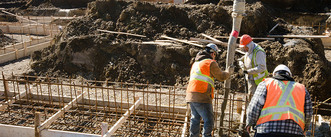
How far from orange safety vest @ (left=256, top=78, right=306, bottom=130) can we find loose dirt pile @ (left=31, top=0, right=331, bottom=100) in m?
4.81

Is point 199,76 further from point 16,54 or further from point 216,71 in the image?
point 16,54

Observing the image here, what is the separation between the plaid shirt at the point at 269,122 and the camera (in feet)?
10.0

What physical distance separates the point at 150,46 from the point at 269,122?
20.7 feet

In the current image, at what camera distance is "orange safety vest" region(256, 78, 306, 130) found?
3.05 meters

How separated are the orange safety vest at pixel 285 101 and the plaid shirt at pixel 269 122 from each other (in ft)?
0.15

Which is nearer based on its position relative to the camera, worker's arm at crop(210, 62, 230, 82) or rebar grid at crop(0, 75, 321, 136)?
worker's arm at crop(210, 62, 230, 82)

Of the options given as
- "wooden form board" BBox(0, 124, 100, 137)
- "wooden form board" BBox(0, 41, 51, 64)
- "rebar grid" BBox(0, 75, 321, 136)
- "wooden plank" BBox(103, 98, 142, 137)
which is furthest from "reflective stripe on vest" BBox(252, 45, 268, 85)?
"wooden form board" BBox(0, 41, 51, 64)

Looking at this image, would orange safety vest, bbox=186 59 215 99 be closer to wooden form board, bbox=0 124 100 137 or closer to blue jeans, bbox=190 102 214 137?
blue jeans, bbox=190 102 214 137

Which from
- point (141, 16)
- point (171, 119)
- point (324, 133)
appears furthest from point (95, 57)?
point (324, 133)

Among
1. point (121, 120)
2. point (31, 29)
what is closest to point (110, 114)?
point (121, 120)

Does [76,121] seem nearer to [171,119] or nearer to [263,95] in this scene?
[171,119]

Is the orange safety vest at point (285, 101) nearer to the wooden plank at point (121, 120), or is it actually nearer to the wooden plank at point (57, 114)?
the wooden plank at point (121, 120)

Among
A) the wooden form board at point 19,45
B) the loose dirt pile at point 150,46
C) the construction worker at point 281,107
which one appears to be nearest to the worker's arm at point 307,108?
the construction worker at point 281,107

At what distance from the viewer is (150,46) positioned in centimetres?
906
